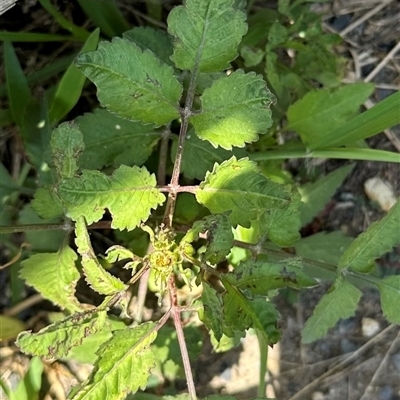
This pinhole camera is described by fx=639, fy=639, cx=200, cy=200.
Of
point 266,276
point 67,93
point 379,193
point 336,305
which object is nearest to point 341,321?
point 379,193

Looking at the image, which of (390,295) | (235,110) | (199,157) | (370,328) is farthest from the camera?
(370,328)

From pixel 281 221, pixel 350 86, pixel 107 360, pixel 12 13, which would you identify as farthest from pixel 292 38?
pixel 107 360

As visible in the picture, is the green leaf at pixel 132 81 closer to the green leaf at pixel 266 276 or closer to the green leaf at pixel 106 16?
the green leaf at pixel 266 276

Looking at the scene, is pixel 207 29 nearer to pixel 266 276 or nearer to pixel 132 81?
pixel 132 81

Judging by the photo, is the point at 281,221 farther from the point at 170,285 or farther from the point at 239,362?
the point at 239,362

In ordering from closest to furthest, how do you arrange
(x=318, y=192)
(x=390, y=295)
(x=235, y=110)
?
(x=235, y=110), (x=390, y=295), (x=318, y=192)

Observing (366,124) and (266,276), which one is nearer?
(266,276)
